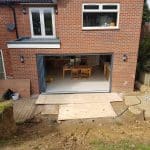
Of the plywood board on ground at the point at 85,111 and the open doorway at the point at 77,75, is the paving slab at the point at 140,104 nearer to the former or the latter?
the plywood board on ground at the point at 85,111

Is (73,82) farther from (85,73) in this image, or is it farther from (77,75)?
(85,73)

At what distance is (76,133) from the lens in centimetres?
934

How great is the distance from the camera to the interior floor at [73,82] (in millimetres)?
14117

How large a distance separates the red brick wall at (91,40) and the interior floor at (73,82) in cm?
132

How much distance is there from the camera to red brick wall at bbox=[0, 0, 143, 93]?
12.2 m

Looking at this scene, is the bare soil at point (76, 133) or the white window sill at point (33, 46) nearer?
the bare soil at point (76, 133)

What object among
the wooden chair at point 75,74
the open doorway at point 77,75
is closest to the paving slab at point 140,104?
the open doorway at point 77,75

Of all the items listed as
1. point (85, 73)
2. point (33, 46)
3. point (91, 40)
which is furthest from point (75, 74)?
point (33, 46)

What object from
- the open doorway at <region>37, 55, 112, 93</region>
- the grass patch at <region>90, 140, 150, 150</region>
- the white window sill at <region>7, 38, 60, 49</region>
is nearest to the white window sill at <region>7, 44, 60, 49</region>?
the white window sill at <region>7, 38, 60, 49</region>

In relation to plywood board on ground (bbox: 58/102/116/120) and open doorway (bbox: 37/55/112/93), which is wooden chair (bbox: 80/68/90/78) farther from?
plywood board on ground (bbox: 58/102/116/120)

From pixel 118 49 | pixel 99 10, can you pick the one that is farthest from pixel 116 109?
pixel 99 10

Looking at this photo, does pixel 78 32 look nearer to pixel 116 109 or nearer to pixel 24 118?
pixel 116 109

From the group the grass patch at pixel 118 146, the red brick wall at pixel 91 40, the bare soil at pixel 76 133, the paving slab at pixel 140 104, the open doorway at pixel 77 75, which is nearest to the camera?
the grass patch at pixel 118 146

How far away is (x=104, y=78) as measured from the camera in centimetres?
1595
